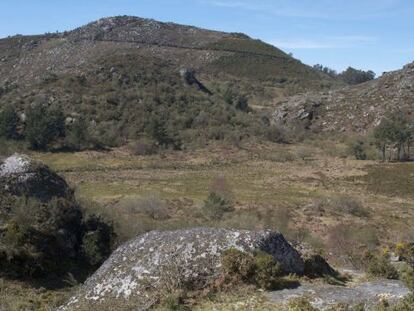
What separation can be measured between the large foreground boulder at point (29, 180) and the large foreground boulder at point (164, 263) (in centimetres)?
692

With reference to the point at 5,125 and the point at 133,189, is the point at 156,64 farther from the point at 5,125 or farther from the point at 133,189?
the point at 133,189

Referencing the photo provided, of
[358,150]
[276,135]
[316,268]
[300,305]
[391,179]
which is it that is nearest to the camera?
[300,305]

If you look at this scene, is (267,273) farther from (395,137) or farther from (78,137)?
(395,137)

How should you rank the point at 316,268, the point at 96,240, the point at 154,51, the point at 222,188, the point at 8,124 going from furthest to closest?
1. the point at 154,51
2. the point at 8,124
3. the point at 222,188
4. the point at 96,240
5. the point at 316,268

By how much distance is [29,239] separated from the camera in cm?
1427

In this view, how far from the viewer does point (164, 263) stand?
30.9 ft

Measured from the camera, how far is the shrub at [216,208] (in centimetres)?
2617

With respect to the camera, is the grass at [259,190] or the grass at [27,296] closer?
the grass at [27,296]

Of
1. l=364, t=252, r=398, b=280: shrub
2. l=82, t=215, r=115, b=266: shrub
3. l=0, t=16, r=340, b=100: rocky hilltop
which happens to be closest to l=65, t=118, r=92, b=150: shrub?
l=82, t=215, r=115, b=266: shrub

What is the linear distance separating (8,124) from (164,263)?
44045mm

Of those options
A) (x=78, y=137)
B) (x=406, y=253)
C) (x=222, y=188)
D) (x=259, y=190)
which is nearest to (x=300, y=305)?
(x=406, y=253)

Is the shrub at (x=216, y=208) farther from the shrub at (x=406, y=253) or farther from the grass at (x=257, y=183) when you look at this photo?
the shrub at (x=406, y=253)

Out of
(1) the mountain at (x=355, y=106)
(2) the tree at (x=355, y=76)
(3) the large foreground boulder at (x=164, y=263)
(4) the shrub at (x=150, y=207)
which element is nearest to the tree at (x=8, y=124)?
(4) the shrub at (x=150, y=207)

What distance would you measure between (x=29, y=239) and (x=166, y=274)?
21.1ft
